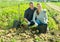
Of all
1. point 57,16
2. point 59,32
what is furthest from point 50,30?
point 57,16

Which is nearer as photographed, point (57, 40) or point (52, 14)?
point (57, 40)

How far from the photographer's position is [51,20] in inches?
388

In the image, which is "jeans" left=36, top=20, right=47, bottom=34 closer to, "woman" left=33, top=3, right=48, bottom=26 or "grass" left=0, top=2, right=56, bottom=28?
"woman" left=33, top=3, right=48, bottom=26

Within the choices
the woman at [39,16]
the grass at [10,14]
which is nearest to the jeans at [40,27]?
the woman at [39,16]

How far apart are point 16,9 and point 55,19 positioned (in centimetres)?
160

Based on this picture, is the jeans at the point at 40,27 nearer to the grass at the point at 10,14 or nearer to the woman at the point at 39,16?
the woman at the point at 39,16

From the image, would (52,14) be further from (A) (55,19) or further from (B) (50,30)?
(B) (50,30)

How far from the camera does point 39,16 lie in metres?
8.35

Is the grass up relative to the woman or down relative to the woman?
down

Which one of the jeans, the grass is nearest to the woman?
the jeans

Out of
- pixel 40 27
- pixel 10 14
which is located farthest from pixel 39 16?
pixel 10 14

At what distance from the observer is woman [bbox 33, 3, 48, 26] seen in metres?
8.26

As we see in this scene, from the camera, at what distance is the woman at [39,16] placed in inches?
325

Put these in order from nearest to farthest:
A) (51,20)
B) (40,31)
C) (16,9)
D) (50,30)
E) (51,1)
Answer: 1. (40,31)
2. (50,30)
3. (51,20)
4. (16,9)
5. (51,1)
